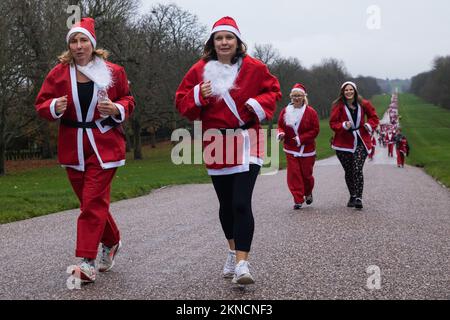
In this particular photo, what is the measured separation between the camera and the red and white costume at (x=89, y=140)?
16.5 feet

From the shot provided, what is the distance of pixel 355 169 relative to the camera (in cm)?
1013

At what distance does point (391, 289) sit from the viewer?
179 inches

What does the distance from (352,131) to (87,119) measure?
6011 millimetres

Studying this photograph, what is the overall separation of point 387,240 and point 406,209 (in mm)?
3401

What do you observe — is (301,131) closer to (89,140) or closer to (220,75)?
(220,75)

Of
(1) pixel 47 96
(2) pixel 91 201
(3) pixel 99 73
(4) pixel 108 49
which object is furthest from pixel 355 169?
(4) pixel 108 49

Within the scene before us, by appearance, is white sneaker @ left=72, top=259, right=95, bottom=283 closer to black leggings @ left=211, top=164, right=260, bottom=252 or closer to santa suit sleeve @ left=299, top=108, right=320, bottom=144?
black leggings @ left=211, top=164, right=260, bottom=252

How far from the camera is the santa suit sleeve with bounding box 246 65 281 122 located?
16.0ft

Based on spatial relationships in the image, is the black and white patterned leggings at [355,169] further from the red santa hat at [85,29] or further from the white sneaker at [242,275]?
the red santa hat at [85,29]

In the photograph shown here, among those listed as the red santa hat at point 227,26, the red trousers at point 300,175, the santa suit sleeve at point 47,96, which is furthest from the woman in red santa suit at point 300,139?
the santa suit sleeve at point 47,96

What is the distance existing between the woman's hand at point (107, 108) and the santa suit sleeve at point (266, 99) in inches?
44.1
